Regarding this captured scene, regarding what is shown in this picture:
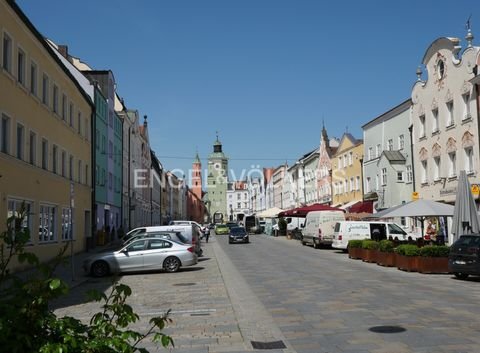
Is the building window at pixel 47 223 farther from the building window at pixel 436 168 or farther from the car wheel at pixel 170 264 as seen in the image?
the building window at pixel 436 168

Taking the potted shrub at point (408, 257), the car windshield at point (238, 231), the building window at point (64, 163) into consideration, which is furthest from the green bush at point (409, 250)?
the car windshield at point (238, 231)

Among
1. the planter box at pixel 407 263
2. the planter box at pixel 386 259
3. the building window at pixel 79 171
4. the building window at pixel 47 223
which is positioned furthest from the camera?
the building window at pixel 79 171

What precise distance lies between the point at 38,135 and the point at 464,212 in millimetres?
17997

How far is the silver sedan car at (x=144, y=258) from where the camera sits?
73.4ft

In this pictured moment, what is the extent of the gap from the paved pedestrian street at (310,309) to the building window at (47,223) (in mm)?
5470

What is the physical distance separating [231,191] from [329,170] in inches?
5273

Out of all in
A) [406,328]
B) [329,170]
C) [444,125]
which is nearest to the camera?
[406,328]

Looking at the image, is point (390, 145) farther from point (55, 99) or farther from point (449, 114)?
point (55, 99)

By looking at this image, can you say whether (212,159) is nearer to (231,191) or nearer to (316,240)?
(231,191)

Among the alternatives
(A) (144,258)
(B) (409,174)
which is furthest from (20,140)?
(B) (409,174)

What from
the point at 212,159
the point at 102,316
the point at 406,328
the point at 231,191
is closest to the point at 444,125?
the point at 406,328

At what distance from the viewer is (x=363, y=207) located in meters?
49.5

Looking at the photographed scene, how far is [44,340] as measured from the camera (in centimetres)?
366

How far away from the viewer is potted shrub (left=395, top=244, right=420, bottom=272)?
21.4 meters
